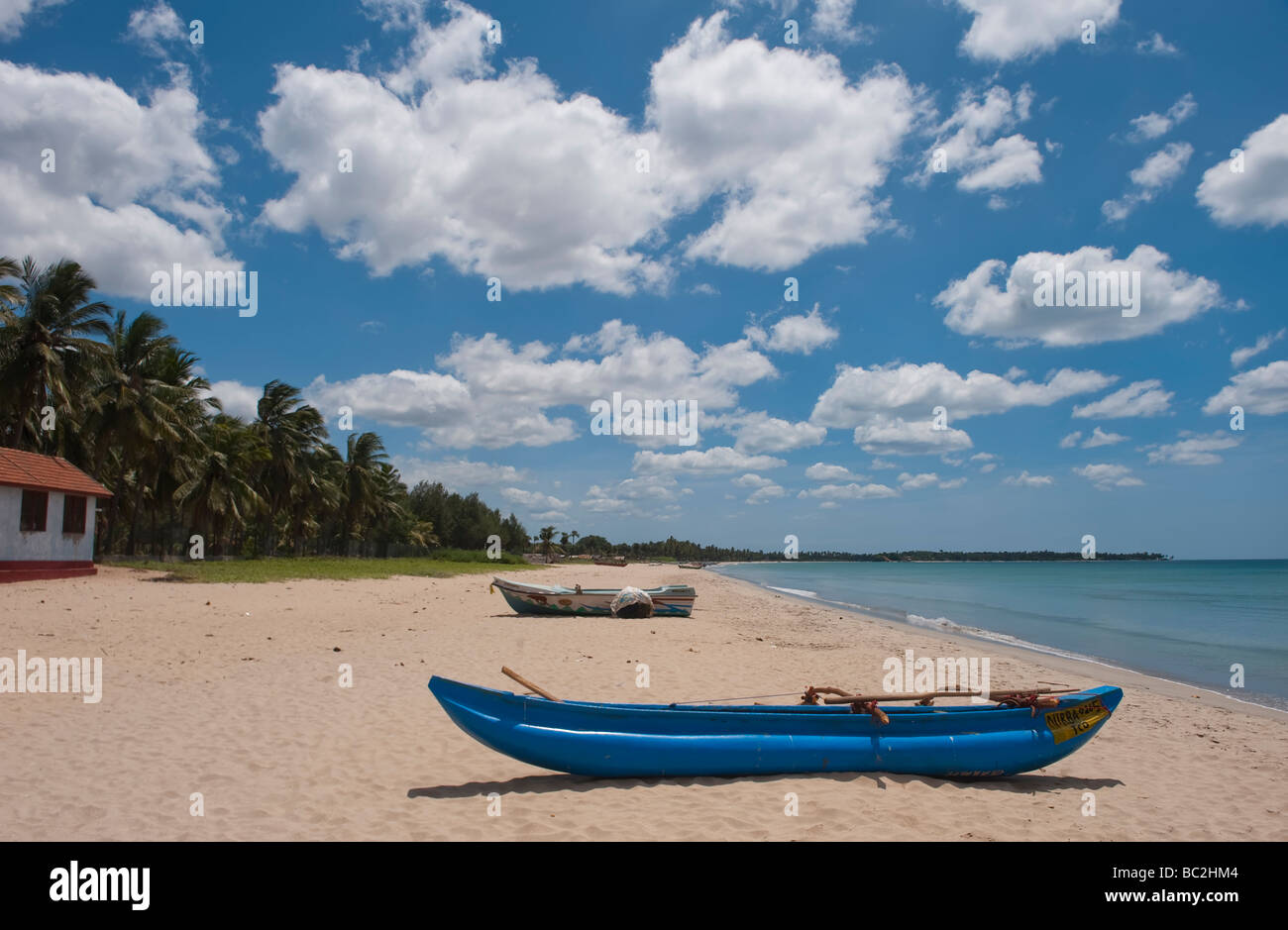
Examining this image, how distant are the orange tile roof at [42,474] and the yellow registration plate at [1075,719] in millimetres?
24404

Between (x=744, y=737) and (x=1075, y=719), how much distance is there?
3196mm

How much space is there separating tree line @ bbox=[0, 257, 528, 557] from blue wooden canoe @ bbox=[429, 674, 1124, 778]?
26.3 m

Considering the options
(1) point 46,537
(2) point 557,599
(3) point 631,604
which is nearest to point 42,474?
(1) point 46,537

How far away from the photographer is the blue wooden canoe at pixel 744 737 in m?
5.70

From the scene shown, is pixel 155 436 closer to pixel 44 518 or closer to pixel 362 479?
pixel 44 518

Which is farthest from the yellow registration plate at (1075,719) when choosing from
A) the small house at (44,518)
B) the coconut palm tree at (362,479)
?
the coconut palm tree at (362,479)

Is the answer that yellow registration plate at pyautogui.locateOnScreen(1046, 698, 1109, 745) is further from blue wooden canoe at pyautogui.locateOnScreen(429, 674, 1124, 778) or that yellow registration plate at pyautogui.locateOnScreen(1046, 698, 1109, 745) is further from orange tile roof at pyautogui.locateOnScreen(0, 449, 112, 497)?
orange tile roof at pyautogui.locateOnScreen(0, 449, 112, 497)

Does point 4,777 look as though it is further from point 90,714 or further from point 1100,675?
point 1100,675

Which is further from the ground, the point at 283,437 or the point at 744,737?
the point at 283,437

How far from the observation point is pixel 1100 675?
550 inches

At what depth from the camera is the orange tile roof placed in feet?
64.3

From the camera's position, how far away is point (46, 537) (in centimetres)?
2059
